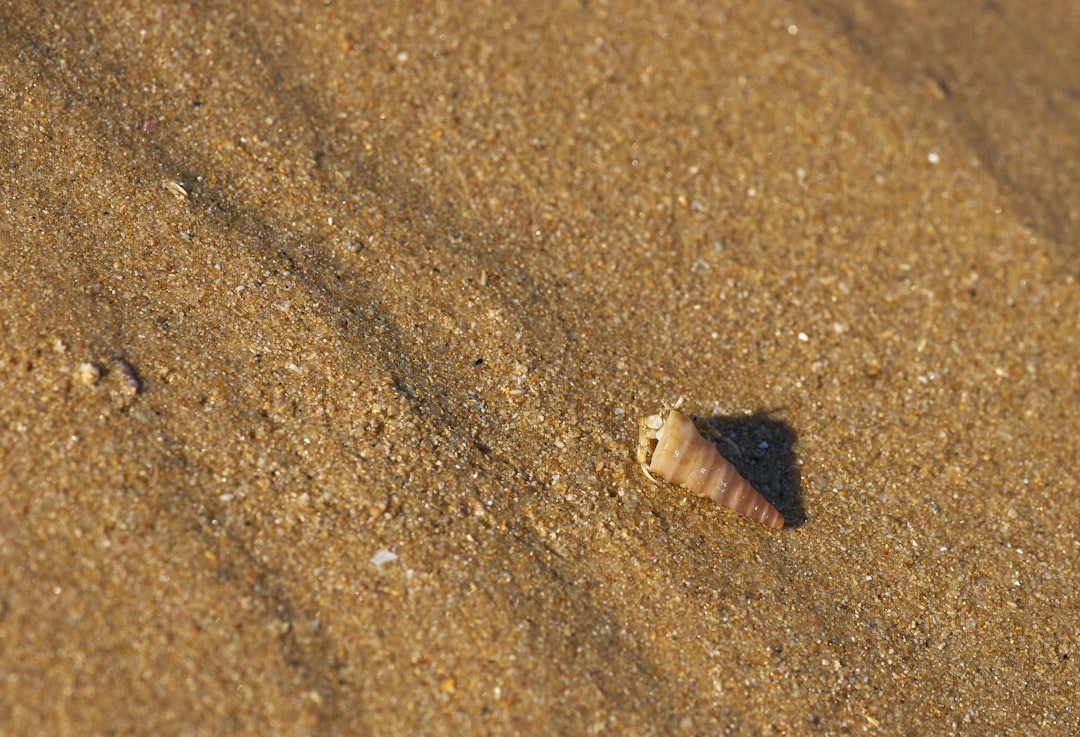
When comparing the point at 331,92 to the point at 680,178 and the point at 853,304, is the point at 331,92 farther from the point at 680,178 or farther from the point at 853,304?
the point at 853,304

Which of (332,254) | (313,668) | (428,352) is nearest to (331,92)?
(332,254)

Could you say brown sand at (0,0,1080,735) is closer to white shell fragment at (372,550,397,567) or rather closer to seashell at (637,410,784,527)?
white shell fragment at (372,550,397,567)

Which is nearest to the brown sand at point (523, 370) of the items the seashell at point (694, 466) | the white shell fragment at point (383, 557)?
the white shell fragment at point (383, 557)

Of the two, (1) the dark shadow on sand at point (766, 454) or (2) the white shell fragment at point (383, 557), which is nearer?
(2) the white shell fragment at point (383, 557)

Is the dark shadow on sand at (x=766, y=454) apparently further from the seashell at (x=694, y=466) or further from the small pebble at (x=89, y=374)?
the small pebble at (x=89, y=374)

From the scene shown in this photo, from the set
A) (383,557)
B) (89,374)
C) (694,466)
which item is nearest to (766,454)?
(694,466)
